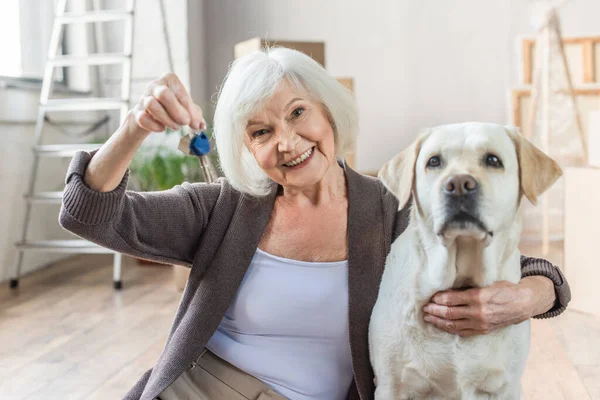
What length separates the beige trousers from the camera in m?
1.46

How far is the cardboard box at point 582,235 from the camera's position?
311 centimetres

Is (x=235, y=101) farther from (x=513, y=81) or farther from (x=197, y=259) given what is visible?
(x=513, y=81)

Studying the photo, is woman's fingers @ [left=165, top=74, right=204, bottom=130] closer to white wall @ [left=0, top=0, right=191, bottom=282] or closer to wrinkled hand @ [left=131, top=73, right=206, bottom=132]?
wrinkled hand @ [left=131, top=73, right=206, bottom=132]

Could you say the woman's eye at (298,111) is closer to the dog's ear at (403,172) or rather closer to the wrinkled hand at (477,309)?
the dog's ear at (403,172)

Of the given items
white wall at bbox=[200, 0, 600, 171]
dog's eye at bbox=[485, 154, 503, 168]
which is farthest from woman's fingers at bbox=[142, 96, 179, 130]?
white wall at bbox=[200, 0, 600, 171]

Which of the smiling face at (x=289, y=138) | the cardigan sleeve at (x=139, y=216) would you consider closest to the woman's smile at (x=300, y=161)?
the smiling face at (x=289, y=138)

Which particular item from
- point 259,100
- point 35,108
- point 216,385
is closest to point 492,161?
point 259,100

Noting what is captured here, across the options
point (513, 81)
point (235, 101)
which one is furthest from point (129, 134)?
point (513, 81)

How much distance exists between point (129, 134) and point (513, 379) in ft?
2.52

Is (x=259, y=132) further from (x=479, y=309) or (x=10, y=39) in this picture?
(x=10, y=39)

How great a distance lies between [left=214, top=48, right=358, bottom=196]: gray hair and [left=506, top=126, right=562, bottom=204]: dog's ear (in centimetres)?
44

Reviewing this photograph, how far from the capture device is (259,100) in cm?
137

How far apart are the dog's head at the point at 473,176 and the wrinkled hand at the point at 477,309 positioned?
0.13 m

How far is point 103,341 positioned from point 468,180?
2085mm
